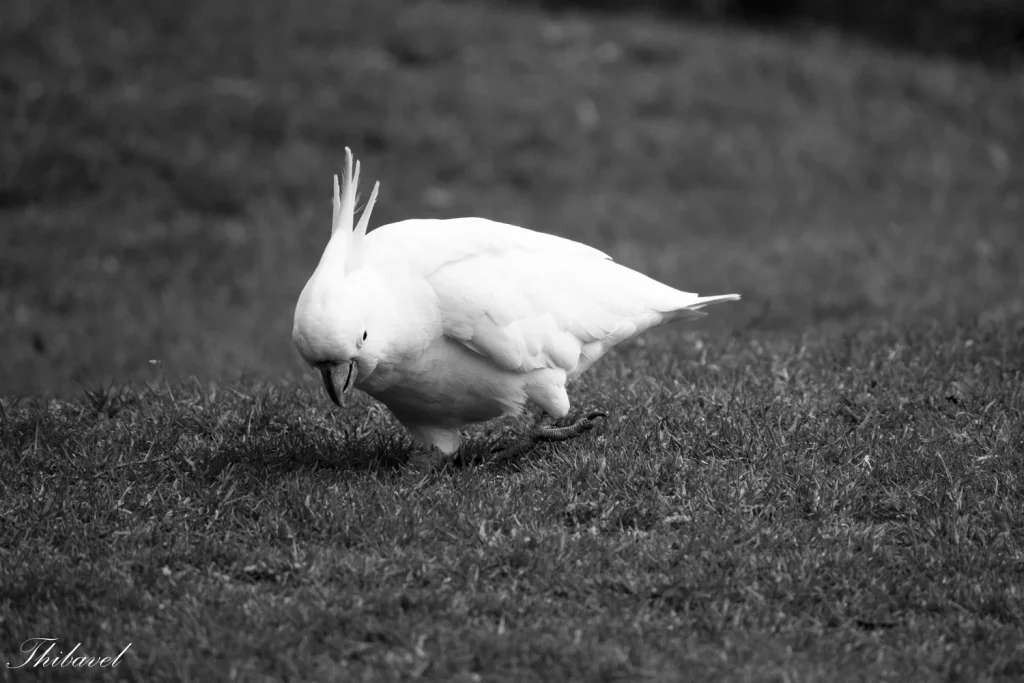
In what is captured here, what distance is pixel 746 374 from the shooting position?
5238 mm

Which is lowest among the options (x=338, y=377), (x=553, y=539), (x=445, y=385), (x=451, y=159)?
(x=451, y=159)

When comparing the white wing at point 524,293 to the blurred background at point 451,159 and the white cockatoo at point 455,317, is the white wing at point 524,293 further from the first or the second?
the blurred background at point 451,159

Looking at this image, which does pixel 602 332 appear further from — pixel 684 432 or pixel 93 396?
pixel 93 396

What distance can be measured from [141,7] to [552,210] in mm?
5162

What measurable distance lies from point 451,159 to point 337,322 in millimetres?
7876

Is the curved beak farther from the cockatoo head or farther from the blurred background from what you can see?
the blurred background

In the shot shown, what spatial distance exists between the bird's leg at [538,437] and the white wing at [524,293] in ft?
0.75

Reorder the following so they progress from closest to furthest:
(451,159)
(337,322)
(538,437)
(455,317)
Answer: (337,322), (455,317), (538,437), (451,159)

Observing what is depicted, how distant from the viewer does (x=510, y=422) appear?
5027 mm

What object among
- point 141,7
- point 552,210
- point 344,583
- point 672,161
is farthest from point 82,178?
point 344,583
